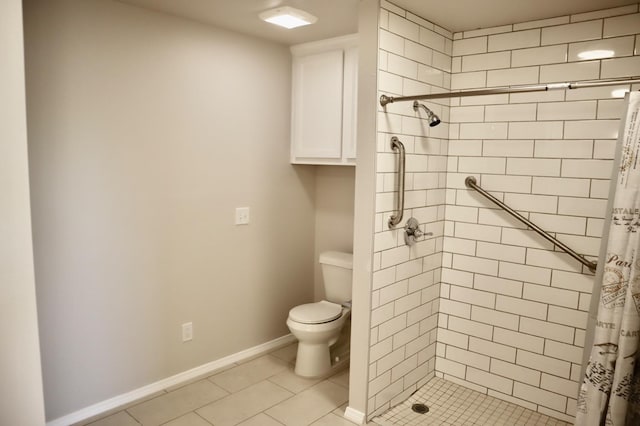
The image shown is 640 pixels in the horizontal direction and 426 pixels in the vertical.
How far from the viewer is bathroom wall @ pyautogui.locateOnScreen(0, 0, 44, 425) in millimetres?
1472

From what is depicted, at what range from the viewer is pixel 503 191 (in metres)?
2.62

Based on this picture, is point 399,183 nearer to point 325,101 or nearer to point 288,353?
point 325,101

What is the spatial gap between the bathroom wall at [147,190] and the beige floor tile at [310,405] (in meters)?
0.67

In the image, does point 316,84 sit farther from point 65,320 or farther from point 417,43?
point 65,320

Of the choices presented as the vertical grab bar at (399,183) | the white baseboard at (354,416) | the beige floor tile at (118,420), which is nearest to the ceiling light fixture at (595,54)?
the vertical grab bar at (399,183)

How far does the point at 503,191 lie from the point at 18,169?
92.5 inches

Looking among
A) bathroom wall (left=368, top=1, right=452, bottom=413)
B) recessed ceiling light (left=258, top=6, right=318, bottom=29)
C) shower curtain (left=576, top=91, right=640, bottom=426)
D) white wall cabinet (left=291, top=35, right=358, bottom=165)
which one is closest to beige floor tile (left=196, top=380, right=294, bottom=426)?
bathroom wall (left=368, top=1, right=452, bottom=413)

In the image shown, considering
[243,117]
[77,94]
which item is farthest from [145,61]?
[243,117]

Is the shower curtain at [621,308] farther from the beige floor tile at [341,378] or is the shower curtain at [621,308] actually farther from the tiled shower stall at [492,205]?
the beige floor tile at [341,378]

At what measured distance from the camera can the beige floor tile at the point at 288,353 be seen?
3225 millimetres

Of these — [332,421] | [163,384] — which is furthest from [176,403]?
[332,421]

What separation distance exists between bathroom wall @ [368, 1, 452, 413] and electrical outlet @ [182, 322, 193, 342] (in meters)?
1.19

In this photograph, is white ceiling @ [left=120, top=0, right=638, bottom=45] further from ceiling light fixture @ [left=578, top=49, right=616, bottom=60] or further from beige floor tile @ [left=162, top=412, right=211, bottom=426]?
beige floor tile @ [left=162, top=412, right=211, bottom=426]

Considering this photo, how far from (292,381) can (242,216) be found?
3.72ft
